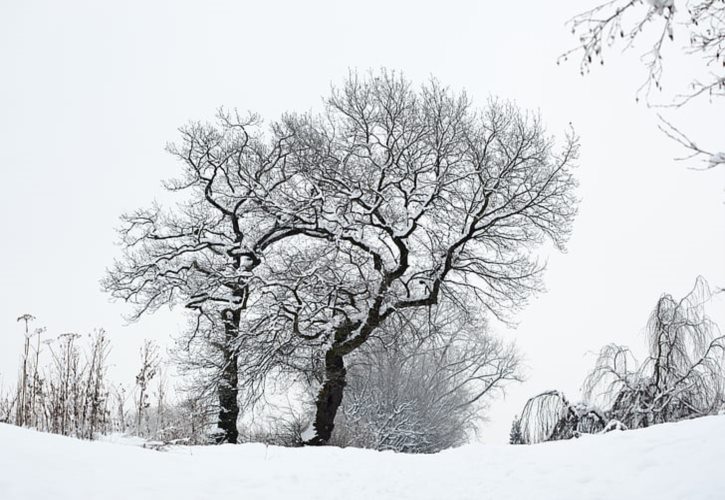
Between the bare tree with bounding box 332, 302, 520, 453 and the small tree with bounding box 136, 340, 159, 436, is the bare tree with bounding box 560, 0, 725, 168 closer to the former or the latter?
the small tree with bounding box 136, 340, 159, 436

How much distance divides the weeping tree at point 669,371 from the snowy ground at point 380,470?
79.2 inches

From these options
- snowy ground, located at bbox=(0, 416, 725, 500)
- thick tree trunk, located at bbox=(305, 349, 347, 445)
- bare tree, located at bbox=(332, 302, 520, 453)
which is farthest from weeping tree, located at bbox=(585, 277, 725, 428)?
thick tree trunk, located at bbox=(305, 349, 347, 445)

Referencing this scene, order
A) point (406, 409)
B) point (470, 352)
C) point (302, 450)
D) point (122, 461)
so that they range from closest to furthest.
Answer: point (122, 461) → point (302, 450) → point (406, 409) → point (470, 352)

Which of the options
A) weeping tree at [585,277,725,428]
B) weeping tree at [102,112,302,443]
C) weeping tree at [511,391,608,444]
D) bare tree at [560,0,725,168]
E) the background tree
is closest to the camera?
bare tree at [560,0,725,168]

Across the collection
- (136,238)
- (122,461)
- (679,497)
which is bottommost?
(679,497)

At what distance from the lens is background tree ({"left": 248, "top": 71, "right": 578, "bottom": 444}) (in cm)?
1360

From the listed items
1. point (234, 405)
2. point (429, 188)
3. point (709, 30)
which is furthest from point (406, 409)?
point (709, 30)

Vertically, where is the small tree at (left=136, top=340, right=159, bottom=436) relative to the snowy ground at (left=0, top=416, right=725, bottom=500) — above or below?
above

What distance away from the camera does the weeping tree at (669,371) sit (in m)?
7.92

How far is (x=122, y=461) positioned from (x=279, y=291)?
8.85 m

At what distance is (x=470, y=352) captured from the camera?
78.5 feet

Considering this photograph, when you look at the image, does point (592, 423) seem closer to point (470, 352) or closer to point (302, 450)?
point (302, 450)

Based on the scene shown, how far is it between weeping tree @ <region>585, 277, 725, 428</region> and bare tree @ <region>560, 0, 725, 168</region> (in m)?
5.06

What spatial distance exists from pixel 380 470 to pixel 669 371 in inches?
166
